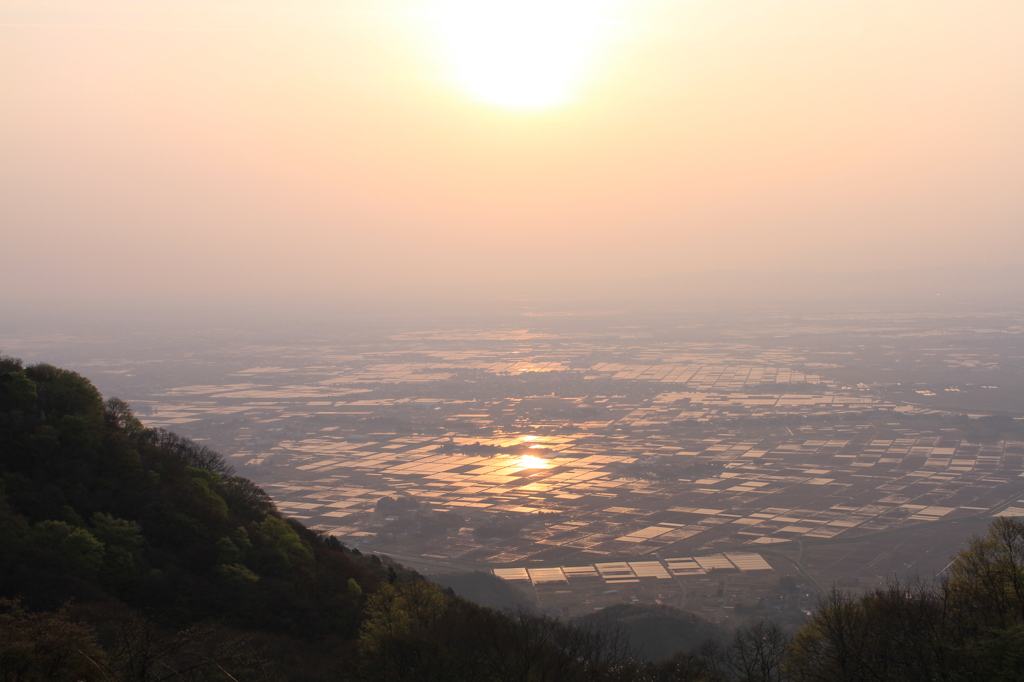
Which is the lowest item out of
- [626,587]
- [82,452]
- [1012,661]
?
[626,587]

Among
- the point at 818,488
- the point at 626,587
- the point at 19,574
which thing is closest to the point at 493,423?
the point at 818,488

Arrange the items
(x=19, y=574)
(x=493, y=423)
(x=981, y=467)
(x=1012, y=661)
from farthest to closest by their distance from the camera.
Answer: (x=493, y=423), (x=981, y=467), (x=19, y=574), (x=1012, y=661)

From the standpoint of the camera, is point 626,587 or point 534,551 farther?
point 534,551

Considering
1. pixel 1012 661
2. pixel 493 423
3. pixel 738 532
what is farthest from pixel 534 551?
pixel 493 423

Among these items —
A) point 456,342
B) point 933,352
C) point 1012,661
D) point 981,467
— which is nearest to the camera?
point 1012,661

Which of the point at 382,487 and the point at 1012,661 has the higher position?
the point at 1012,661

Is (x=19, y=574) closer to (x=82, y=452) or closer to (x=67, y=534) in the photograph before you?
(x=67, y=534)

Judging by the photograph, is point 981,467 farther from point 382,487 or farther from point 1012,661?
point 1012,661
